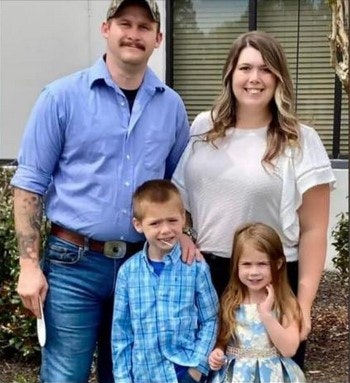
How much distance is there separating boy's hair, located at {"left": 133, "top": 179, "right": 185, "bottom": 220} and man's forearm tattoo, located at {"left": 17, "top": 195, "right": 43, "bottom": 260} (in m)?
0.41

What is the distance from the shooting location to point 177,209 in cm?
312

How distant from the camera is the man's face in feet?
10.4

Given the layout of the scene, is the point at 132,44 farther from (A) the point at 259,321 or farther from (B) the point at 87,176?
(A) the point at 259,321

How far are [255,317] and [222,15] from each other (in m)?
5.83

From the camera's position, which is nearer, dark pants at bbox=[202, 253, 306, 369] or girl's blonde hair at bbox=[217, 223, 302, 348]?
girl's blonde hair at bbox=[217, 223, 302, 348]

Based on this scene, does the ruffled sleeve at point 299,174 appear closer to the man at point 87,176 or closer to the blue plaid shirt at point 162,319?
the blue plaid shirt at point 162,319

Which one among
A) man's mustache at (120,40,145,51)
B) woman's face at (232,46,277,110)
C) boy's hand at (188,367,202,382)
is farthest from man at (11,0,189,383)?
boy's hand at (188,367,202,382)

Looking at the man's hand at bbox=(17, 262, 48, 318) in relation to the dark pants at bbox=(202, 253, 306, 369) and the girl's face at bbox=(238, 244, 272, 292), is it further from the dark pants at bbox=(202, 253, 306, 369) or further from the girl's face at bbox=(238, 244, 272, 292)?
the girl's face at bbox=(238, 244, 272, 292)

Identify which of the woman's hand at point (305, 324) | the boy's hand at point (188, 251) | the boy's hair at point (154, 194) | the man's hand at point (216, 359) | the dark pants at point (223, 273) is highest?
the boy's hair at point (154, 194)

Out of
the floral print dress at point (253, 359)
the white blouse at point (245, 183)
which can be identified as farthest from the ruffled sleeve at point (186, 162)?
the floral print dress at point (253, 359)

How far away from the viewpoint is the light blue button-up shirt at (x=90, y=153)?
315cm

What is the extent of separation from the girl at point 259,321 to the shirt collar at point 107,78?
689 mm

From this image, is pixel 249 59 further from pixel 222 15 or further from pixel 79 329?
pixel 222 15

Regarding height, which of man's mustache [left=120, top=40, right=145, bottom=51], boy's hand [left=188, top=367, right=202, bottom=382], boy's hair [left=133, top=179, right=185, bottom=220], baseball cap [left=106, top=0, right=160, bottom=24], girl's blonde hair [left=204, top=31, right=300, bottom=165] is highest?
baseball cap [left=106, top=0, right=160, bottom=24]
